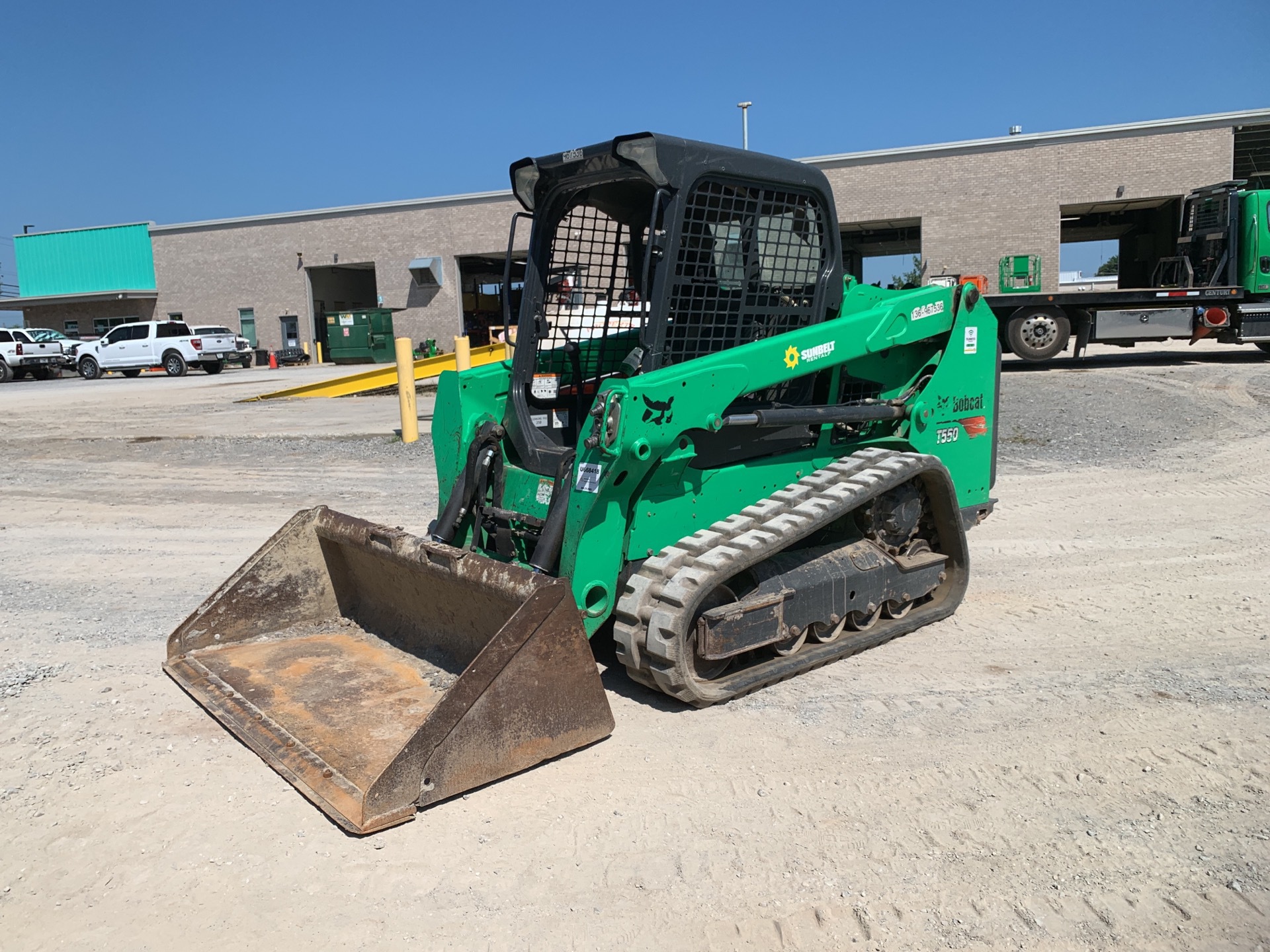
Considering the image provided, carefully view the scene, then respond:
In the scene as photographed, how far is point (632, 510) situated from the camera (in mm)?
4281

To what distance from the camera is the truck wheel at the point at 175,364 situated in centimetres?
3012

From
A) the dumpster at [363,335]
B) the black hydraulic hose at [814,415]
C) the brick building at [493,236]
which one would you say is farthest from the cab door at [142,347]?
the black hydraulic hose at [814,415]

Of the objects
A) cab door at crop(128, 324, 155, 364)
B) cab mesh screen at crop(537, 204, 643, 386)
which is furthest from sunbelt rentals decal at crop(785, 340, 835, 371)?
cab door at crop(128, 324, 155, 364)

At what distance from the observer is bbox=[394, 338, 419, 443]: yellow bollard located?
1173cm

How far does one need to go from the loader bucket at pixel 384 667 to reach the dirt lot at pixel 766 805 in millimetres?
127

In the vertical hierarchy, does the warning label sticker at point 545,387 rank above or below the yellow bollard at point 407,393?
above

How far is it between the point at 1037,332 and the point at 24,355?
93.2 ft

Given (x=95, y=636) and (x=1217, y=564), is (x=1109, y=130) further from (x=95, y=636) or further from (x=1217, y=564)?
(x=95, y=636)

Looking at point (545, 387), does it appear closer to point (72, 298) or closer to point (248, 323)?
point (248, 323)

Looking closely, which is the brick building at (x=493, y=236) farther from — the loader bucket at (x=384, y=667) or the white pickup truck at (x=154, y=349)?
the loader bucket at (x=384, y=667)

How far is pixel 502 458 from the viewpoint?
493 centimetres

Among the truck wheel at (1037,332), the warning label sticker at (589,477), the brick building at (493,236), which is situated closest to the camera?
the warning label sticker at (589,477)

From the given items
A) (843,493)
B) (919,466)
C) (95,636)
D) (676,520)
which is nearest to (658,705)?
(676,520)

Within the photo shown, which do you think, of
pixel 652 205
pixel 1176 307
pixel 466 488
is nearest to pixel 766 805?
pixel 466 488
